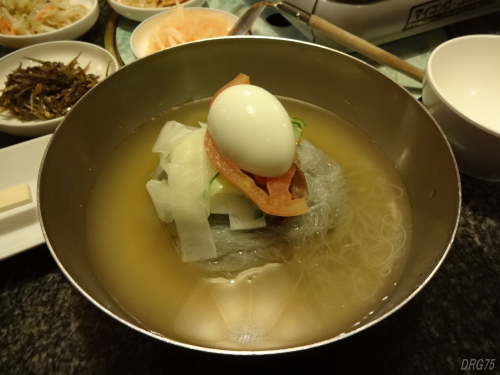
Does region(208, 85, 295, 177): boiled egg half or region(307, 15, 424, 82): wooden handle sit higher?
Answer: region(307, 15, 424, 82): wooden handle

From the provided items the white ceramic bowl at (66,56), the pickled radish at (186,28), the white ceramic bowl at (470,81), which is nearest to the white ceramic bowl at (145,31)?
the pickled radish at (186,28)

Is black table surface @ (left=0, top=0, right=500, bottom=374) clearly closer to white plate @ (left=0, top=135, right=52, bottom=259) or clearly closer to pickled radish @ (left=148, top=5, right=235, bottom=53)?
white plate @ (left=0, top=135, right=52, bottom=259)

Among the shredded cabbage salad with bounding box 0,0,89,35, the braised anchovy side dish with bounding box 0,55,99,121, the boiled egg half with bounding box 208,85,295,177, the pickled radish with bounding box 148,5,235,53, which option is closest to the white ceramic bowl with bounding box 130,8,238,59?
the pickled radish with bounding box 148,5,235,53

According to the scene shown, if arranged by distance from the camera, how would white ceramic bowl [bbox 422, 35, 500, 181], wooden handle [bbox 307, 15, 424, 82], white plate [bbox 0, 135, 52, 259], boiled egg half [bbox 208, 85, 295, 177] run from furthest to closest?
wooden handle [bbox 307, 15, 424, 82] → white ceramic bowl [bbox 422, 35, 500, 181] → white plate [bbox 0, 135, 52, 259] → boiled egg half [bbox 208, 85, 295, 177]

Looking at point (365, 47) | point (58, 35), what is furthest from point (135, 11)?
point (365, 47)

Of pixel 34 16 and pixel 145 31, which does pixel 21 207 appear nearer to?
pixel 145 31

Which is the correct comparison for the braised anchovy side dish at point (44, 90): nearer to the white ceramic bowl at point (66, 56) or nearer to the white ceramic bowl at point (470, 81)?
the white ceramic bowl at point (66, 56)

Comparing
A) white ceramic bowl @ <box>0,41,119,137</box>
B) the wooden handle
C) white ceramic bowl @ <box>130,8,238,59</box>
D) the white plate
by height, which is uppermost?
the wooden handle

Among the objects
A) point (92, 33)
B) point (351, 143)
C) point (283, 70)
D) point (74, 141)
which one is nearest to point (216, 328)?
point (74, 141)
